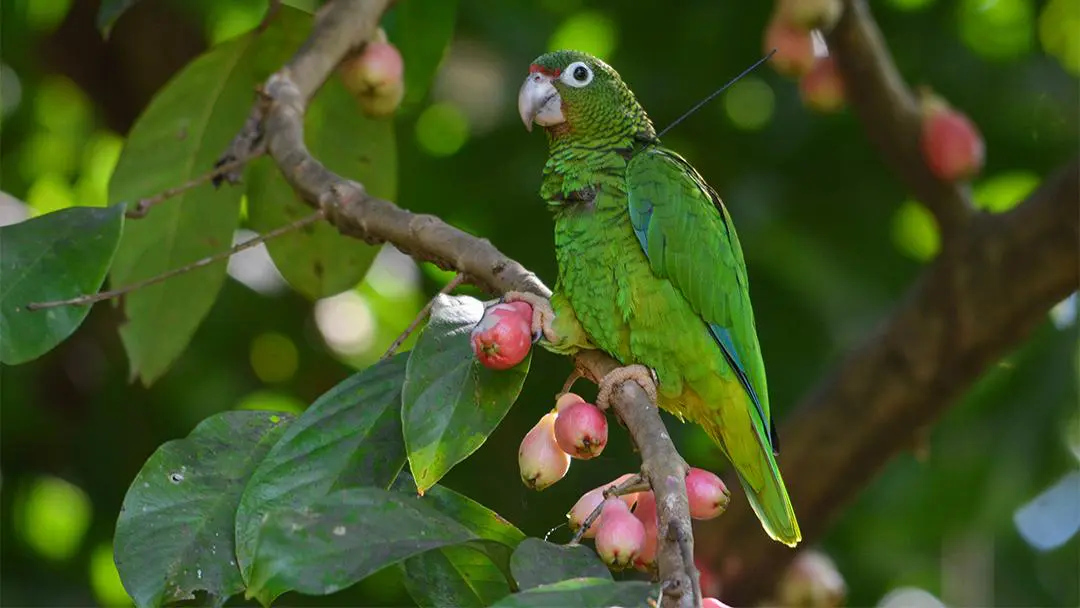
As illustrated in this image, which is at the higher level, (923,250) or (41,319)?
(41,319)

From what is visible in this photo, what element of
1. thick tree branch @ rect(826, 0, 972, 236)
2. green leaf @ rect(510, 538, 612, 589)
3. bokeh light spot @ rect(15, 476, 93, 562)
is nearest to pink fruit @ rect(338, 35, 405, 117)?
thick tree branch @ rect(826, 0, 972, 236)

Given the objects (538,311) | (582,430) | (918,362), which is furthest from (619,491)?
(918,362)

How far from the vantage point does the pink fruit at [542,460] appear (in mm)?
1560

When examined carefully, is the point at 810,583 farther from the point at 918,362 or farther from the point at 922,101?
the point at 922,101

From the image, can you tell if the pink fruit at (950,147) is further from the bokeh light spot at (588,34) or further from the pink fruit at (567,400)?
the pink fruit at (567,400)

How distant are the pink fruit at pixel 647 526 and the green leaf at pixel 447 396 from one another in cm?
20

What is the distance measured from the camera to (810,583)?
2975mm

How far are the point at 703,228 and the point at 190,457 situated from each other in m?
0.88

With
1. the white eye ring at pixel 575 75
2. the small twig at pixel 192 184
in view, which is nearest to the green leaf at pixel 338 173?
the small twig at pixel 192 184

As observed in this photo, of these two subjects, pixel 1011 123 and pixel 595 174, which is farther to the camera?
pixel 1011 123

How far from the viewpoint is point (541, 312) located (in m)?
1.66

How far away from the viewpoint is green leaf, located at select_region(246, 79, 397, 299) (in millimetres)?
2506

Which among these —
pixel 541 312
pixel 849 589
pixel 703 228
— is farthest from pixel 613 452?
A: pixel 541 312

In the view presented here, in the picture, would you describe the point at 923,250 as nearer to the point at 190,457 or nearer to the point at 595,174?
the point at 595,174
